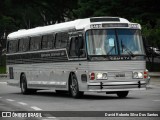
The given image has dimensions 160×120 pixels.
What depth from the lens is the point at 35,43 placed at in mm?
27484

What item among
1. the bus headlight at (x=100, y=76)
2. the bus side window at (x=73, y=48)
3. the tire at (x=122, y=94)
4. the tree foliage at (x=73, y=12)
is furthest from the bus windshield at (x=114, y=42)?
the tree foliage at (x=73, y=12)

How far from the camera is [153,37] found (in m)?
49.9

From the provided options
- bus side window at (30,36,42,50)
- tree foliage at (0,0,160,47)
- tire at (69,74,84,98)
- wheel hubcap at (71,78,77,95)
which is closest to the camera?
tire at (69,74,84,98)

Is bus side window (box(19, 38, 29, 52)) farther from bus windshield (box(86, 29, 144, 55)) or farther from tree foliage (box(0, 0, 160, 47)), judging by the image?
tree foliage (box(0, 0, 160, 47))

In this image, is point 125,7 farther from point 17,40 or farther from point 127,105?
point 127,105

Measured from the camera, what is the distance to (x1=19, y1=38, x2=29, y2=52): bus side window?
1121 inches

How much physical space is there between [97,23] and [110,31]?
50 cm

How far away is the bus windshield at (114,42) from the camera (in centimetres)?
2234

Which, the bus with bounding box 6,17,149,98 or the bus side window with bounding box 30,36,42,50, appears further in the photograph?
the bus side window with bounding box 30,36,42,50

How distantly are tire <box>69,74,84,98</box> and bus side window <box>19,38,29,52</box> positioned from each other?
5170 mm

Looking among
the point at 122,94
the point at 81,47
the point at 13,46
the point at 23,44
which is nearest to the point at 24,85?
the point at 23,44

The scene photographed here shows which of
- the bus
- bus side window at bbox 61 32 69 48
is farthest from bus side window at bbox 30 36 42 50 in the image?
bus side window at bbox 61 32 69 48

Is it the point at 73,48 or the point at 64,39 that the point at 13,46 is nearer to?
the point at 64,39

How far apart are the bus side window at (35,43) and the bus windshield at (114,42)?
4800 millimetres
